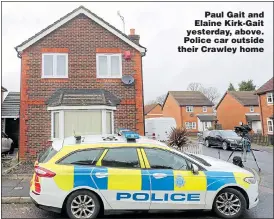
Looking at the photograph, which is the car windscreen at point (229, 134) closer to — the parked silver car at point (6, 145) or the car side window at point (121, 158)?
the car side window at point (121, 158)

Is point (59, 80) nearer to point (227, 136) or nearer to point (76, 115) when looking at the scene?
point (76, 115)

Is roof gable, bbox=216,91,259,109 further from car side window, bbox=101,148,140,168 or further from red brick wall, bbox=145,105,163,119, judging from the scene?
car side window, bbox=101,148,140,168

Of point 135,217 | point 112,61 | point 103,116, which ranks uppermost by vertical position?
point 112,61

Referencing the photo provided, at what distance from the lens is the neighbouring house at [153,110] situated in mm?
11809

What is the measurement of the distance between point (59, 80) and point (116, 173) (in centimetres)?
710

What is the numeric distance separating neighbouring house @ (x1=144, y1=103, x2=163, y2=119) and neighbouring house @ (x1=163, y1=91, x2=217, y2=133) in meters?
2.01

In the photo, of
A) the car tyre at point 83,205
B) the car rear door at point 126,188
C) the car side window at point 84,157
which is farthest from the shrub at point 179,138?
the car tyre at point 83,205

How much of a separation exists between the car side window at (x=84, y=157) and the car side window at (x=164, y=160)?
2.87 feet

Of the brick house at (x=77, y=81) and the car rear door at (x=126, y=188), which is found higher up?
the brick house at (x=77, y=81)

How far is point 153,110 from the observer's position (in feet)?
41.9

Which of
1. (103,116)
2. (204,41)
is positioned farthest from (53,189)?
(103,116)

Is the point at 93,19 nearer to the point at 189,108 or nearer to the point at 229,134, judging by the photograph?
the point at 189,108

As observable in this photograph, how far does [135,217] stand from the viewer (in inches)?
171

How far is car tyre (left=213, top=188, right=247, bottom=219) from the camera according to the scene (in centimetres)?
430
